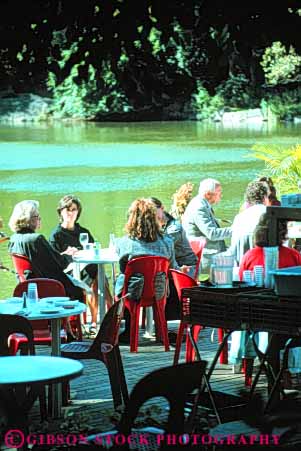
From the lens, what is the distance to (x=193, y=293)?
5.88 metres

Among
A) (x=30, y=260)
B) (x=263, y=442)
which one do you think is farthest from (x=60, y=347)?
(x=263, y=442)

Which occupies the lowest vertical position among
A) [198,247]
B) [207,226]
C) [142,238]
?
[198,247]

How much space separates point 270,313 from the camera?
557 centimetres

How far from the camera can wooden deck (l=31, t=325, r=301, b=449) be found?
6.34 metres

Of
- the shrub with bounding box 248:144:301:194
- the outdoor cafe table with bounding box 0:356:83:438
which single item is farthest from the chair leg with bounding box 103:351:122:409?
the shrub with bounding box 248:144:301:194

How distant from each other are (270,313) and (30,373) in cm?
142

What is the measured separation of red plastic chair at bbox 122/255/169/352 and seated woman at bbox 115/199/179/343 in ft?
0.30

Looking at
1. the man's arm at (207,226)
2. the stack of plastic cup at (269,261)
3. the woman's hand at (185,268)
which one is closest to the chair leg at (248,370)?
the stack of plastic cup at (269,261)

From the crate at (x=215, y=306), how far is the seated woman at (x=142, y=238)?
280 cm

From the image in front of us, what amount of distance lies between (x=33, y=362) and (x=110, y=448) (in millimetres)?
895

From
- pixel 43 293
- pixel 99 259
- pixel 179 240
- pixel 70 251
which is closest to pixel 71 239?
pixel 70 251

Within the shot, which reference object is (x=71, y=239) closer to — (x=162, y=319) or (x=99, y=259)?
(x=99, y=259)

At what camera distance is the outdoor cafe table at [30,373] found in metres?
4.52

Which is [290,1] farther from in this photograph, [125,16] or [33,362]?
[33,362]
